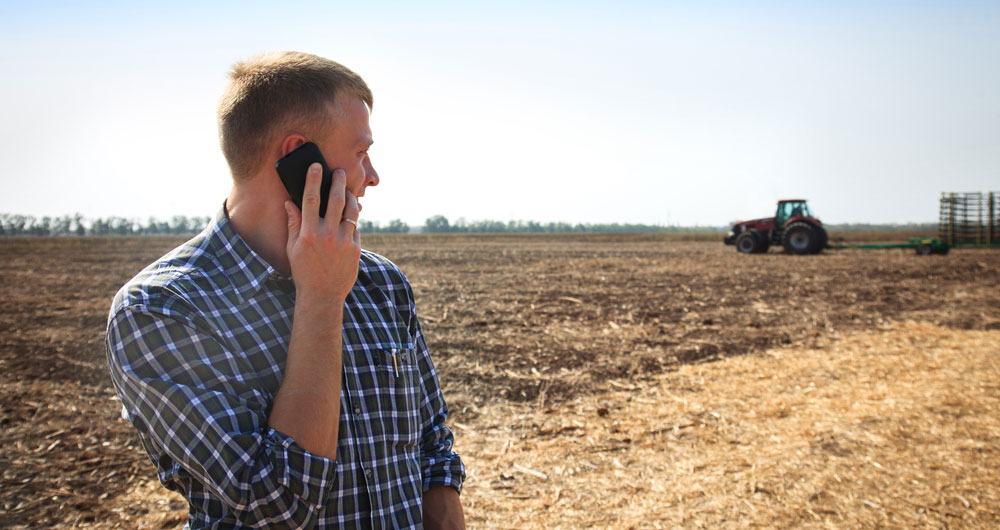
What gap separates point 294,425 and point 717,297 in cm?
1132

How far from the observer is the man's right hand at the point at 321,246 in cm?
133

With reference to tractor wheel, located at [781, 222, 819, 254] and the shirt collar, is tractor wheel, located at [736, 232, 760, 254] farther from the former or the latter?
the shirt collar

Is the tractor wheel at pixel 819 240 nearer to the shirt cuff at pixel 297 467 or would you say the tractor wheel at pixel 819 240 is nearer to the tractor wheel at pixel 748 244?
the tractor wheel at pixel 748 244

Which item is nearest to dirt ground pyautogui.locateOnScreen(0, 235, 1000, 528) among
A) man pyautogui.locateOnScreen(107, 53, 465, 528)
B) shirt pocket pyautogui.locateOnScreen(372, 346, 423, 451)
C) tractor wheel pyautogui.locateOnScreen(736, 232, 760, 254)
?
shirt pocket pyautogui.locateOnScreen(372, 346, 423, 451)

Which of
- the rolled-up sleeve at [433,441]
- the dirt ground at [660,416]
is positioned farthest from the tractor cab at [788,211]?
the rolled-up sleeve at [433,441]

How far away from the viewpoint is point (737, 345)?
25.2 ft

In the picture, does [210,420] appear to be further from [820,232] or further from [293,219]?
[820,232]

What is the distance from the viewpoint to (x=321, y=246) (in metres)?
1.35

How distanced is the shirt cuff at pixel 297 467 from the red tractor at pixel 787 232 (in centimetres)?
2644

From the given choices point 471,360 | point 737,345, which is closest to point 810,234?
point 737,345

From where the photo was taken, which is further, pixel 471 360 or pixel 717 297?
pixel 717 297

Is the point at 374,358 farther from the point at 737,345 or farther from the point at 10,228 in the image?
the point at 10,228

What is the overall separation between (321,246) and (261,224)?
28cm

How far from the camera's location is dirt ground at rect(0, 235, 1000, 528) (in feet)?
11.6
